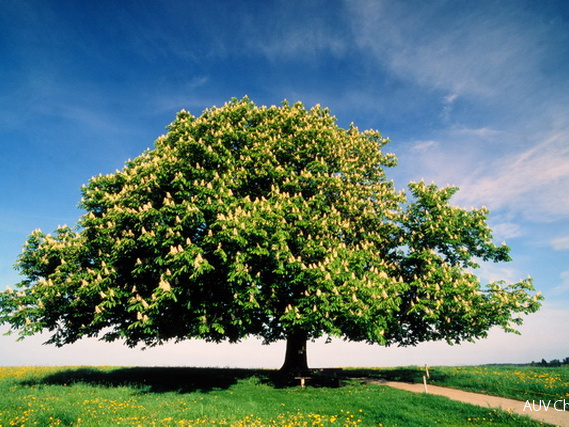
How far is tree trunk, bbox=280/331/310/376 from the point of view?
2373 cm

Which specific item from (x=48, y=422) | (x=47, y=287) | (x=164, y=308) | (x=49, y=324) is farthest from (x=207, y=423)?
(x=49, y=324)

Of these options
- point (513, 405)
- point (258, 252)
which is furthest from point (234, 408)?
point (513, 405)

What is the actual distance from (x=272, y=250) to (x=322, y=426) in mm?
7458

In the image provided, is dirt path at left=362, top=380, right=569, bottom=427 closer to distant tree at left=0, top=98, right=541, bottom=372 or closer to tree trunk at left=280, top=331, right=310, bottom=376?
distant tree at left=0, top=98, right=541, bottom=372

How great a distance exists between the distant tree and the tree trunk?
99 millimetres

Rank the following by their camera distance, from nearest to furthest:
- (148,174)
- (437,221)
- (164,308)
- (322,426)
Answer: (322,426), (164,308), (148,174), (437,221)

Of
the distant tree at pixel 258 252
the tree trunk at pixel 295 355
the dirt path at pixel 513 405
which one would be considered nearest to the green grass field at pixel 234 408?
the dirt path at pixel 513 405

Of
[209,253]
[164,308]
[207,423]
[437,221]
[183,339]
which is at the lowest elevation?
[207,423]

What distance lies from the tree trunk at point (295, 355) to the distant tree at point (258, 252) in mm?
99

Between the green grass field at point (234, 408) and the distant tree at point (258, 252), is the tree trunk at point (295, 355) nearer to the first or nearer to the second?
the distant tree at point (258, 252)

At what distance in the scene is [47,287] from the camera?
56.9ft

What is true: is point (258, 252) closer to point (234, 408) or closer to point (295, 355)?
point (234, 408)

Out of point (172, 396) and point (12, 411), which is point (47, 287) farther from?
point (172, 396)

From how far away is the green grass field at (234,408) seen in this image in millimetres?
11219
